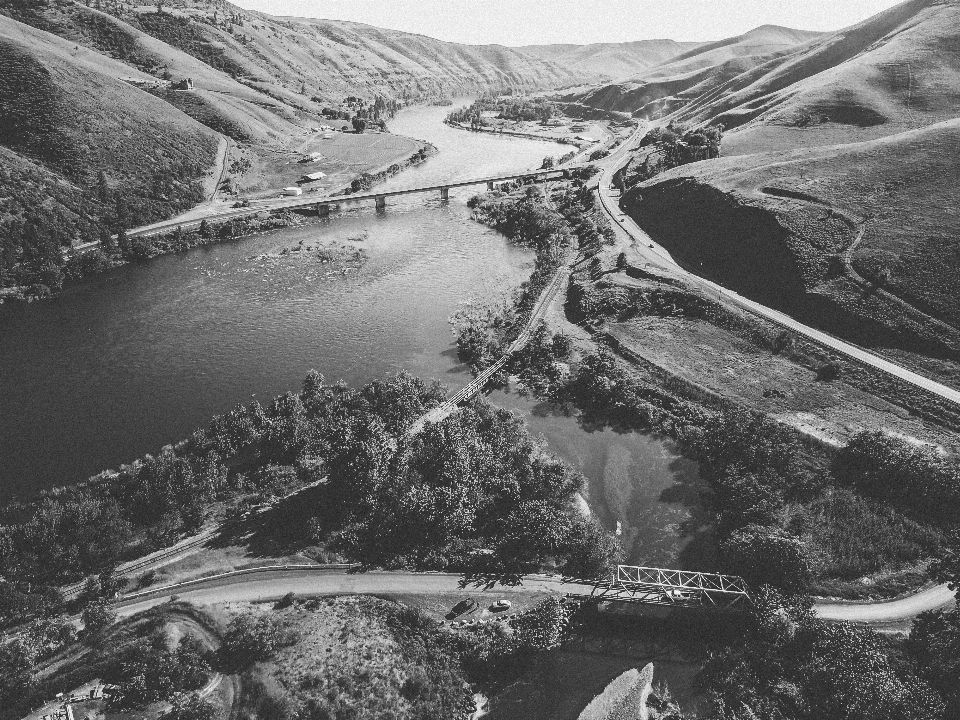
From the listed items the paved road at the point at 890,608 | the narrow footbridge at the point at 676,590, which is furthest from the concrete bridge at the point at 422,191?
the paved road at the point at 890,608

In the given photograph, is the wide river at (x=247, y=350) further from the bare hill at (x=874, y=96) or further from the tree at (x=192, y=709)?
the bare hill at (x=874, y=96)

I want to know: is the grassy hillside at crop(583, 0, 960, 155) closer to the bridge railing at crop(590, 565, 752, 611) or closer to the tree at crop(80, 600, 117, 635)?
the bridge railing at crop(590, 565, 752, 611)

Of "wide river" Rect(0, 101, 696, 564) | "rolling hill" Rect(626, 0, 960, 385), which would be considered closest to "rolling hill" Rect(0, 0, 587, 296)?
"wide river" Rect(0, 101, 696, 564)

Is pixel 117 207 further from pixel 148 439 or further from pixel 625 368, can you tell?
pixel 625 368

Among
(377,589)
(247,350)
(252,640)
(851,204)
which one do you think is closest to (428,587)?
(377,589)

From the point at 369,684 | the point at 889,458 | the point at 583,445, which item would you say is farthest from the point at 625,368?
the point at 369,684
